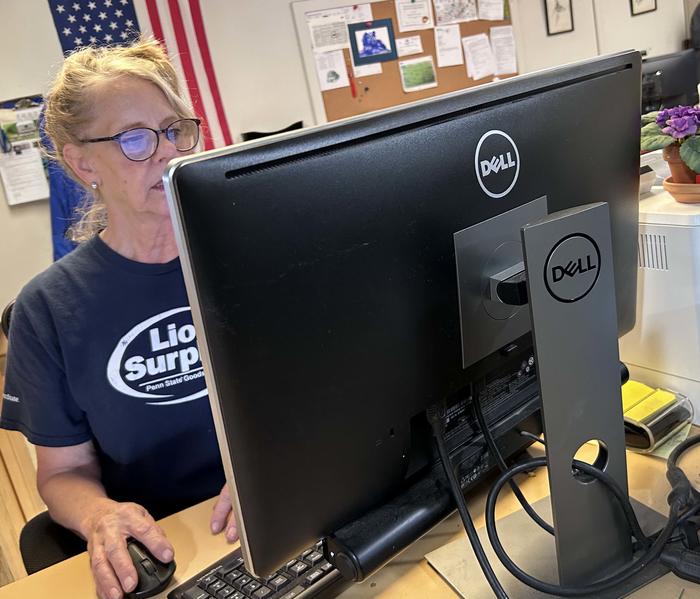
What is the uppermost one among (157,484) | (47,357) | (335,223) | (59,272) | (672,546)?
(335,223)

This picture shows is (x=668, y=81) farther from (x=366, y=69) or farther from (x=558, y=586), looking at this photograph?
(x=558, y=586)

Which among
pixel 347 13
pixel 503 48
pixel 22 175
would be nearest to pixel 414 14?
pixel 347 13

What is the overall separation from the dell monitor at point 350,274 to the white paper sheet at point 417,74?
3.02 metres

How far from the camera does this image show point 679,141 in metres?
1.13

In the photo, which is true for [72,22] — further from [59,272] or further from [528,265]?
[528,265]

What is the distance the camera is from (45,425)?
1211 millimetres

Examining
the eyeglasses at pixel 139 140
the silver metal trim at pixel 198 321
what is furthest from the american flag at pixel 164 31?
the silver metal trim at pixel 198 321

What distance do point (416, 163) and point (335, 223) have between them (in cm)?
10

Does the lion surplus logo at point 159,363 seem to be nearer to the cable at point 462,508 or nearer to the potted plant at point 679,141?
the cable at point 462,508

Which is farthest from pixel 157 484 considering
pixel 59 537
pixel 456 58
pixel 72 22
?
pixel 456 58

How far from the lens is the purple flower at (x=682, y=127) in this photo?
3.56ft

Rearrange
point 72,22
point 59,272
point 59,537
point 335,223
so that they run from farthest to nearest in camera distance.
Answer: point 72,22 → point 59,272 → point 59,537 → point 335,223

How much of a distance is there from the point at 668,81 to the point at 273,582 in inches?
83.5

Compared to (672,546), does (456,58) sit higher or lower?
higher
